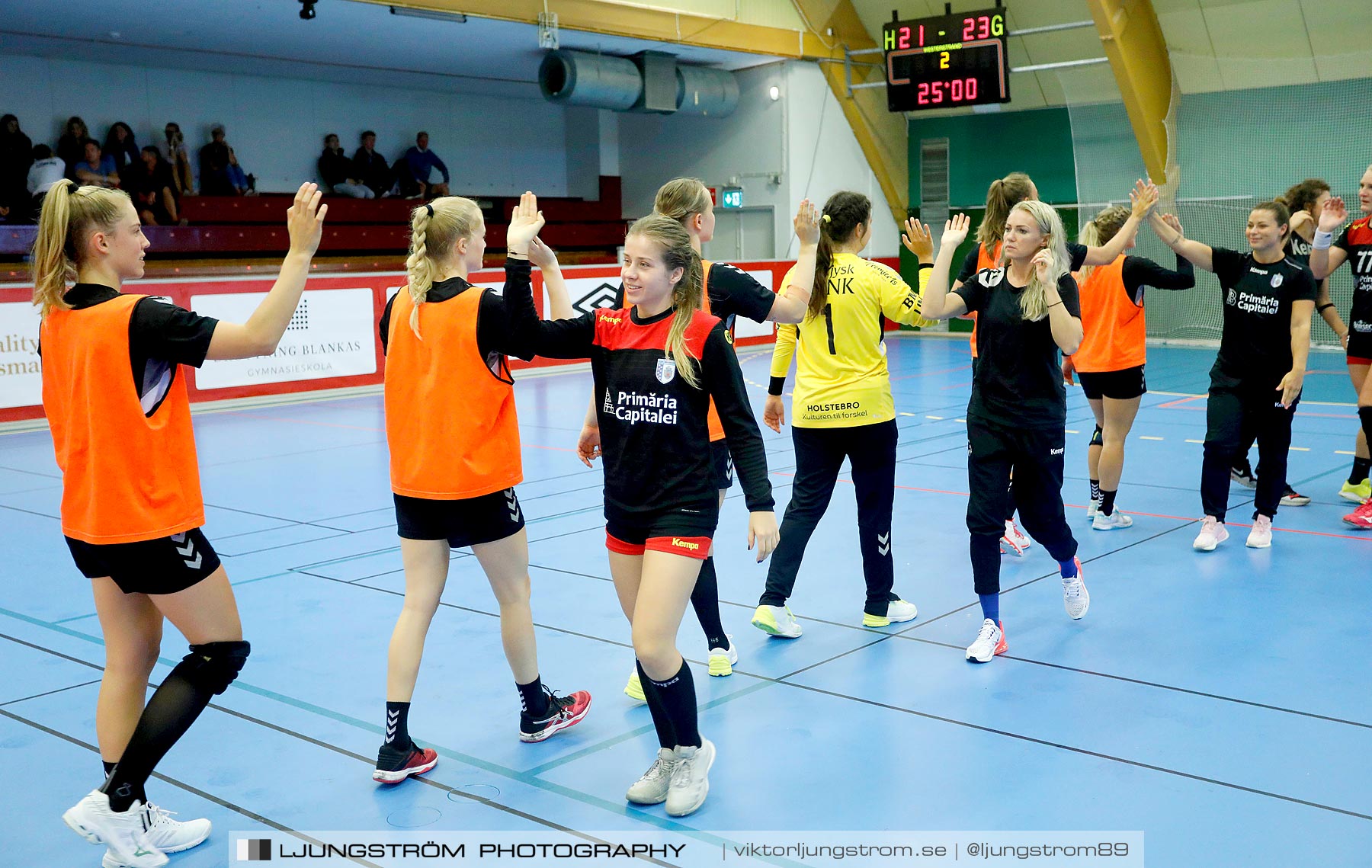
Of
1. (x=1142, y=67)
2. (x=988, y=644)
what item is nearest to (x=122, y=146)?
(x=1142, y=67)

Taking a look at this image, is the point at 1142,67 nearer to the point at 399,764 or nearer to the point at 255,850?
the point at 399,764

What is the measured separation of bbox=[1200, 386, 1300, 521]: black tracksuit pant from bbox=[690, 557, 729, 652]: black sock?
123 inches

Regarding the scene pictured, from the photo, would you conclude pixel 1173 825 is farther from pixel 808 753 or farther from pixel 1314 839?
pixel 808 753

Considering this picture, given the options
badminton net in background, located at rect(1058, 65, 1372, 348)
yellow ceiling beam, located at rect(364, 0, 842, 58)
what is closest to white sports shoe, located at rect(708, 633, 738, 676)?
yellow ceiling beam, located at rect(364, 0, 842, 58)

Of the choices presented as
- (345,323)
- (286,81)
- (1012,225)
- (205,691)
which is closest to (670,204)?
(1012,225)

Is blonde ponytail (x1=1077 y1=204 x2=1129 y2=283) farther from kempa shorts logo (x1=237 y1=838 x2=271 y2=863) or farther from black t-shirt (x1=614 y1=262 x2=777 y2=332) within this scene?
kempa shorts logo (x1=237 y1=838 x2=271 y2=863)

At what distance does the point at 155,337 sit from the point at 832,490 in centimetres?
288

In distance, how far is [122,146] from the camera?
1702cm

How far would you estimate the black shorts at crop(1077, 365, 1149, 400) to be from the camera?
21.6 feet

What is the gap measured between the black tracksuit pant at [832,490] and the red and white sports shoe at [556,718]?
1.11m

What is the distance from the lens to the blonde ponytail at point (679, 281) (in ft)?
10.7

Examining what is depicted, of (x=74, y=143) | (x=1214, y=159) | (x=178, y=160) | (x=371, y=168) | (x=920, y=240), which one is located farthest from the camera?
(x=371, y=168)

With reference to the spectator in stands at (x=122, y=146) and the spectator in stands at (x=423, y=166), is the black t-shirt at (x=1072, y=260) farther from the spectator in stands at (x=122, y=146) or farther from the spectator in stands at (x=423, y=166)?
the spectator in stands at (x=423, y=166)

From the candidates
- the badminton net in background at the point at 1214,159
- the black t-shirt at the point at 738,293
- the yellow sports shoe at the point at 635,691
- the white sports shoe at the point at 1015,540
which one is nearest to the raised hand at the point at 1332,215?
the white sports shoe at the point at 1015,540
